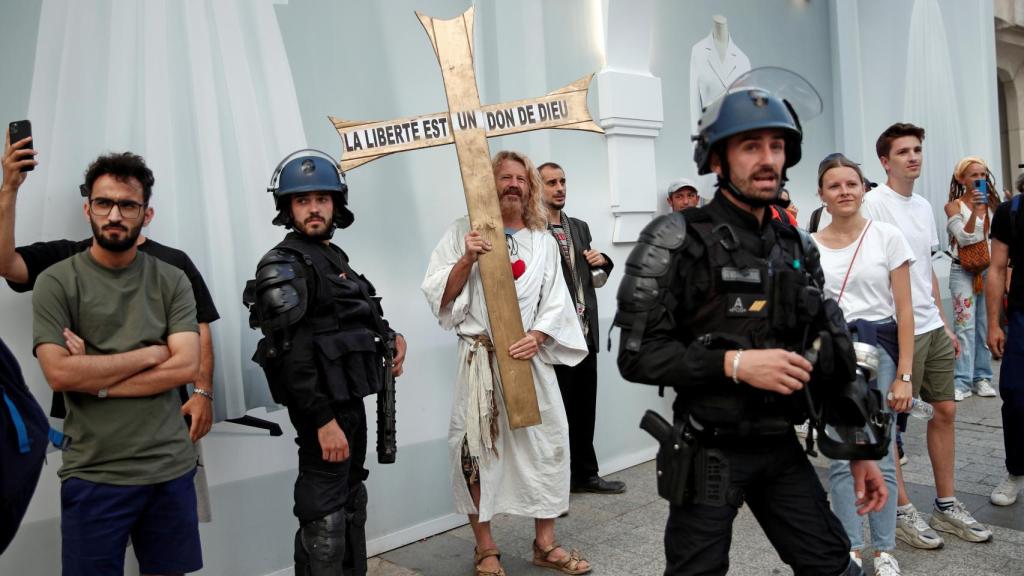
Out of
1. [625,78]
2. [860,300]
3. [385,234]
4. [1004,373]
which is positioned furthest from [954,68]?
[385,234]

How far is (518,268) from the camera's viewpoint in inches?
154

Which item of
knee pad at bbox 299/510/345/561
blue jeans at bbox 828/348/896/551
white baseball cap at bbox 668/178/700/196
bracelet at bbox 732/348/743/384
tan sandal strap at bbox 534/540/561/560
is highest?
white baseball cap at bbox 668/178/700/196

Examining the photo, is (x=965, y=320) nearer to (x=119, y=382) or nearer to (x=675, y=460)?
(x=675, y=460)

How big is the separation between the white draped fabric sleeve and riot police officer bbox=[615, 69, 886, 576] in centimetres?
159

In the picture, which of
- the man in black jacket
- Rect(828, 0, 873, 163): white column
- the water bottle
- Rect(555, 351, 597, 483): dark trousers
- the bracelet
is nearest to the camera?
the bracelet

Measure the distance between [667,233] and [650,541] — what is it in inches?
95.2

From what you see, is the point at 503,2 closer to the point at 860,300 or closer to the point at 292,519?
the point at 860,300

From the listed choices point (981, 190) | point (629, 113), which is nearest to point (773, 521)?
point (629, 113)

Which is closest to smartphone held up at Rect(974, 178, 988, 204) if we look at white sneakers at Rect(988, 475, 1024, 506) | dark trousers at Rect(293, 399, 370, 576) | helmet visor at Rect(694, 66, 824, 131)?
white sneakers at Rect(988, 475, 1024, 506)

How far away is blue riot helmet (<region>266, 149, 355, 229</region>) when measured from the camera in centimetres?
310

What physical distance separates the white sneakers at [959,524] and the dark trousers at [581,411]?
1.96 meters

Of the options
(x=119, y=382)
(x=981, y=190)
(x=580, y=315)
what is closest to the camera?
(x=119, y=382)

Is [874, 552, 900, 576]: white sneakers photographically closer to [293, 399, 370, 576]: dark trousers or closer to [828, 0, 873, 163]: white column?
[293, 399, 370, 576]: dark trousers

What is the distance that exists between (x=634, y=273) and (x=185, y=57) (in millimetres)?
2554
